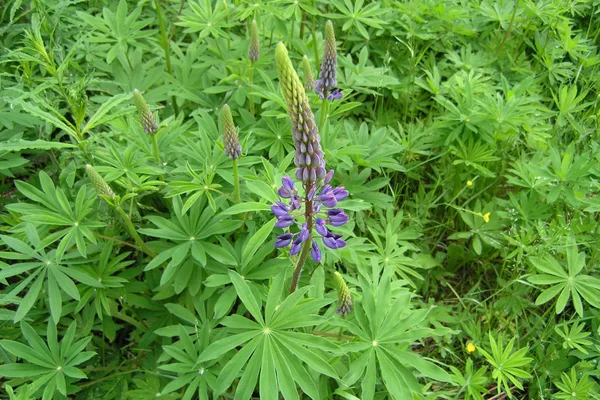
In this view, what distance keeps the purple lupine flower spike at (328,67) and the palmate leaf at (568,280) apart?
1464 millimetres

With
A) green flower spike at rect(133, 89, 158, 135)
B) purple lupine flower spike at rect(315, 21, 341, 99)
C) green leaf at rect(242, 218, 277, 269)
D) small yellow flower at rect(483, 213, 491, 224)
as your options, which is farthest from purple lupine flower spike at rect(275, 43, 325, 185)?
small yellow flower at rect(483, 213, 491, 224)

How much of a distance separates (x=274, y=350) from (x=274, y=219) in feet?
1.96

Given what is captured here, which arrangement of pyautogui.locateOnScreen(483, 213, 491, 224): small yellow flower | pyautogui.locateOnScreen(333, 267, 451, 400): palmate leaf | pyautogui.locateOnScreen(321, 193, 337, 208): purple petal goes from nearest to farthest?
pyautogui.locateOnScreen(321, 193, 337, 208): purple petal → pyautogui.locateOnScreen(333, 267, 451, 400): palmate leaf → pyautogui.locateOnScreen(483, 213, 491, 224): small yellow flower

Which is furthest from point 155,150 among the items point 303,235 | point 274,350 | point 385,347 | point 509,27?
point 509,27

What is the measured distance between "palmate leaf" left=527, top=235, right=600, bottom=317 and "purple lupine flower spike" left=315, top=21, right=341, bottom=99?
146 centimetres

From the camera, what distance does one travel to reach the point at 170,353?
7.72 ft

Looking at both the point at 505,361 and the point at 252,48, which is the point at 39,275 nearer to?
the point at 252,48

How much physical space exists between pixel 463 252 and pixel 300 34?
1.88 metres

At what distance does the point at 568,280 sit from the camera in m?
2.88

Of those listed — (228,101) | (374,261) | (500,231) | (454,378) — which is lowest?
(454,378)

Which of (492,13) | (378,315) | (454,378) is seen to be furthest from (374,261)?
(492,13)

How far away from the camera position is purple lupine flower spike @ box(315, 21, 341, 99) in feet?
8.64

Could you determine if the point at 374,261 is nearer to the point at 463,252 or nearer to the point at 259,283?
the point at 259,283

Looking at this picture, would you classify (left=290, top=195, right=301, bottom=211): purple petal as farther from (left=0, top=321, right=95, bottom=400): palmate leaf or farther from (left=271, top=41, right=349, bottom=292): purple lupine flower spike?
(left=0, top=321, right=95, bottom=400): palmate leaf
